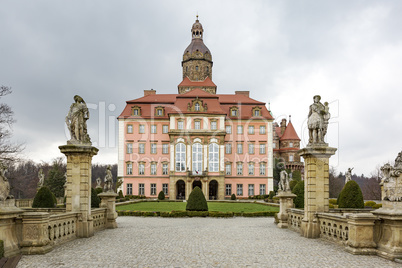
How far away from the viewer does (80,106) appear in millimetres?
11609

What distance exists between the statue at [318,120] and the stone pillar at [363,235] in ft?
11.7

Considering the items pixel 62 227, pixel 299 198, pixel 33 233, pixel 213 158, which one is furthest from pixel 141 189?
pixel 33 233

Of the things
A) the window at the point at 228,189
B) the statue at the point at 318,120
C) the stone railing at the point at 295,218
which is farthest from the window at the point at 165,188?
the statue at the point at 318,120

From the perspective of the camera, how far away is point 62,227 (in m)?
10.1

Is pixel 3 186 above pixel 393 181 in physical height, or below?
below

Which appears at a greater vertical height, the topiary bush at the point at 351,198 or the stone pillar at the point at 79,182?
the stone pillar at the point at 79,182

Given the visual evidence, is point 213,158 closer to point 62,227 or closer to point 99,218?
point 99,218

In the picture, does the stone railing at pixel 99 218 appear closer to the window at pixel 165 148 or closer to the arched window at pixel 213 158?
the arched window at pixel 213 158

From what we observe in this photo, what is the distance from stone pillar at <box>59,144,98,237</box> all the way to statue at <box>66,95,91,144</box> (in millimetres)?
333

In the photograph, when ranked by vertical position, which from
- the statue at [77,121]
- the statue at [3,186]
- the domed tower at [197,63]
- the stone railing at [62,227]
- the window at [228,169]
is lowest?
the stone railing at [62,227]

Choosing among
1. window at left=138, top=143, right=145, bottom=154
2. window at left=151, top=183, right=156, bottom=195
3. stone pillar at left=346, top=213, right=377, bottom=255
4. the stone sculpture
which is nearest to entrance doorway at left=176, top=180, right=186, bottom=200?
window at left=151, top=183, right=156, bottom=195

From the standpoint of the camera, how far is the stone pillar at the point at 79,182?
1134 centimetres

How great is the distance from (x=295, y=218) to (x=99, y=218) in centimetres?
751

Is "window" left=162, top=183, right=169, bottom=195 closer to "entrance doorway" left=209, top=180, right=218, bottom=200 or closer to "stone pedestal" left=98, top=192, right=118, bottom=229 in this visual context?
"entrance doorway" left=209, top=180, right=218, bottom=200
